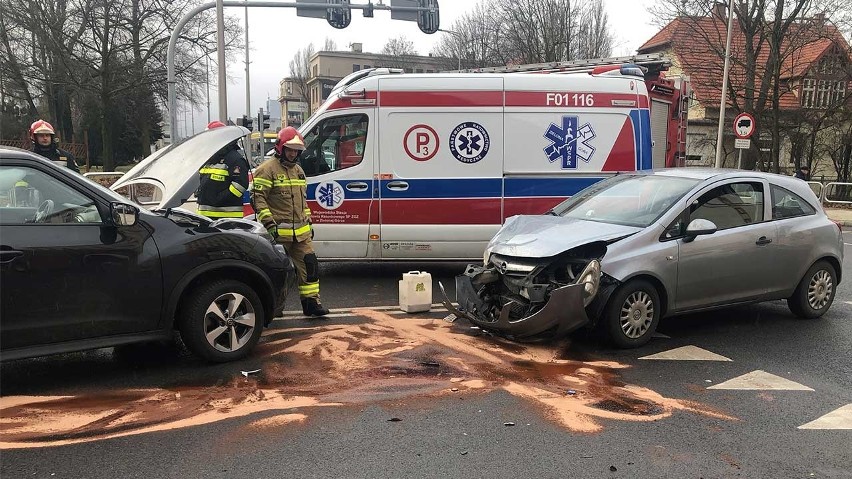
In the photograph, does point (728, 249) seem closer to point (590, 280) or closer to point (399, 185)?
point (590, 280)

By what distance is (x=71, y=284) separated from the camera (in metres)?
4.04

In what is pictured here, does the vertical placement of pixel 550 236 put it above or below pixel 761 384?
above

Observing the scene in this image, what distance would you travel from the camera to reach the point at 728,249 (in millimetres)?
5691

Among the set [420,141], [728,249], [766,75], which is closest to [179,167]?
[420,141]

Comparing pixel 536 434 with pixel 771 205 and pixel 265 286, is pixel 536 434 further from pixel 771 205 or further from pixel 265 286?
pixel 771 205

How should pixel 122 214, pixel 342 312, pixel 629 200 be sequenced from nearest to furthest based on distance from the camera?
pixel 122 214 < pixel 629 200 < pixel 342 312

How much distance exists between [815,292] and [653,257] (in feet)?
7.96

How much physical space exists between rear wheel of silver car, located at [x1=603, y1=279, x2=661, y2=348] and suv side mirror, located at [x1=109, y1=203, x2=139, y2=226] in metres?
3.80

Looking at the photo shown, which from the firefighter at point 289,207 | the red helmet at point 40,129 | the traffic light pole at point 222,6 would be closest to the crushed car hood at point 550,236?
the firefighter at point 289,207

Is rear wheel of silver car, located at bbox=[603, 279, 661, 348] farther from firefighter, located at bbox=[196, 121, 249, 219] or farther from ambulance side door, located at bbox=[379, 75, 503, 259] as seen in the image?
firefighter, located at bbox=[196, 121, 249, 219]

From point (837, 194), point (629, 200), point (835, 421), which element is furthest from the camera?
point (837, 194)

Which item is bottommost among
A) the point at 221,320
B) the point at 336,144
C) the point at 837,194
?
the point at 221,320

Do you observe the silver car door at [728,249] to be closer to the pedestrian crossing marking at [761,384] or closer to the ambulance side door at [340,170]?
the pedestrian crossing marking at [761,384]

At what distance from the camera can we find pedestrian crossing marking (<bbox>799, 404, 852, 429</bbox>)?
152 inches
